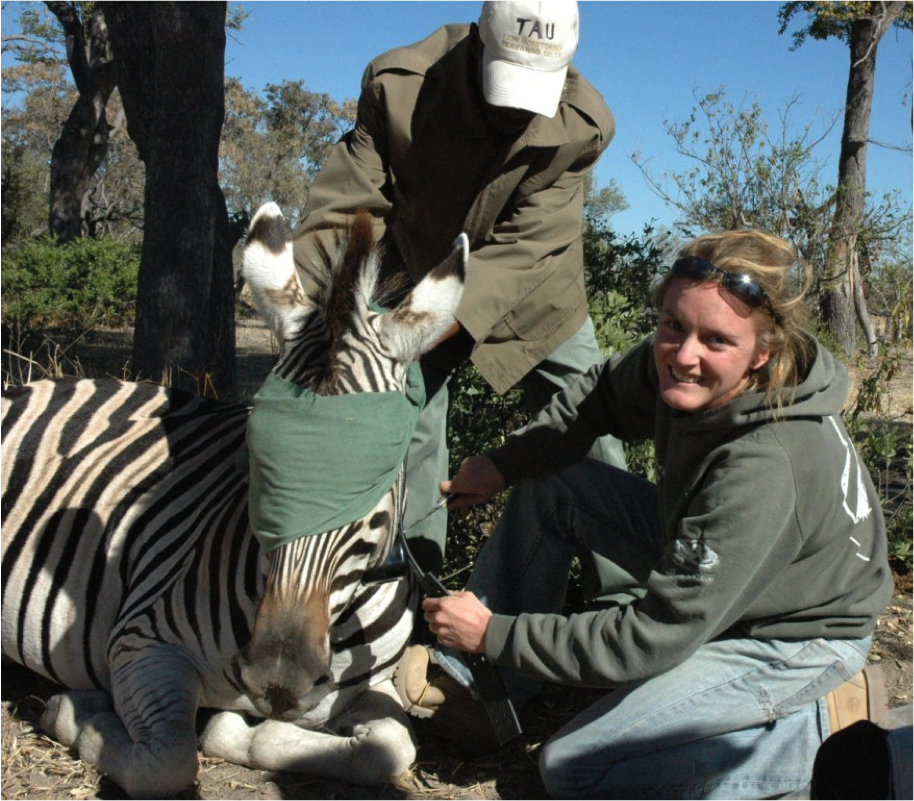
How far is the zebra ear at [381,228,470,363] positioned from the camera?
8.52 ft

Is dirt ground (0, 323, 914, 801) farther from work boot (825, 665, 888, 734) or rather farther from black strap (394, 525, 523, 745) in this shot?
work boot (825, 665, 888, 734)

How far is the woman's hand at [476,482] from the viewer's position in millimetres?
3057

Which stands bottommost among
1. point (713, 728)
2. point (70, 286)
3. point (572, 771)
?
point (572, 771)

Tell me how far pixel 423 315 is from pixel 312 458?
1.85 feet

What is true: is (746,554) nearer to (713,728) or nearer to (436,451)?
(713,728)

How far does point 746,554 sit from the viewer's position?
217 cm

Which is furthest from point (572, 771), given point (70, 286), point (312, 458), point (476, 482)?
point (70, 286)

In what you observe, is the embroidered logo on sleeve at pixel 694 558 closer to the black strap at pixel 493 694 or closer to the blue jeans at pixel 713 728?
the blue jeans at pixel 713 728

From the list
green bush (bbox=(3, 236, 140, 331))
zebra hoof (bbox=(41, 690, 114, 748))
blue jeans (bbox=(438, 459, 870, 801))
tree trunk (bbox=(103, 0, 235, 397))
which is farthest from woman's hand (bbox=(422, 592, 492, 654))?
green bush (bbox=(3, 236, 140, 331))

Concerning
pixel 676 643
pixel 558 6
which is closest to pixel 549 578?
pixel 676 643

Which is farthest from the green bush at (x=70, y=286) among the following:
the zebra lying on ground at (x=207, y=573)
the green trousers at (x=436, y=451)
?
the green trousers at (x=436, y=451)

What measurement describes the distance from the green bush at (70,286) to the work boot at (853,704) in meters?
12.1

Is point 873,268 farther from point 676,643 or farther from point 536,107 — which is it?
point 676,643

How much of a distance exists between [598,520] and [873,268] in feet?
17.0
